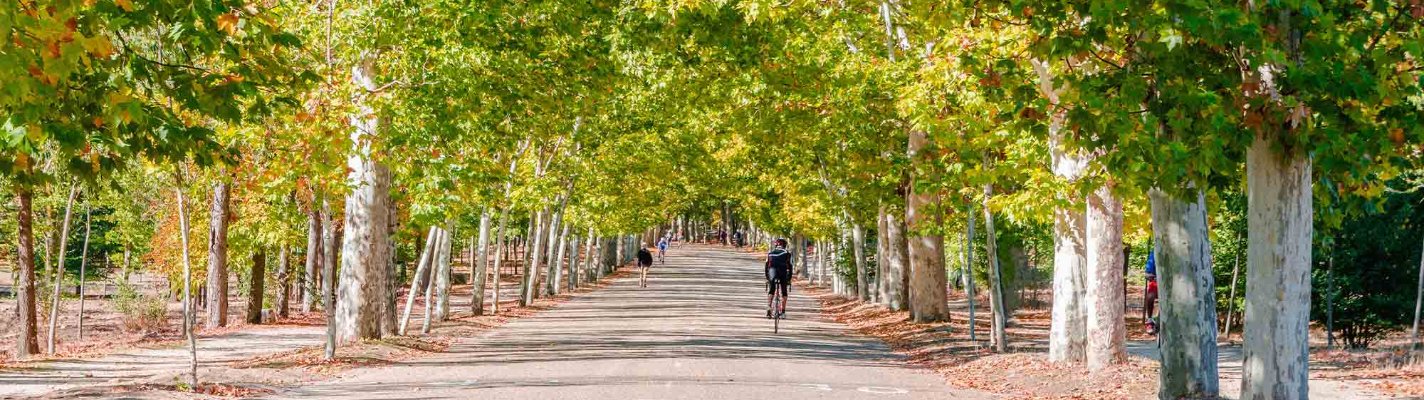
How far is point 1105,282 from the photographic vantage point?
16688 mm

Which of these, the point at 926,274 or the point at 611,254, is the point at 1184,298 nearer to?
the point at 926,274

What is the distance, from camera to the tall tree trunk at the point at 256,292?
128 ft

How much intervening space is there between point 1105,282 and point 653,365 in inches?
223

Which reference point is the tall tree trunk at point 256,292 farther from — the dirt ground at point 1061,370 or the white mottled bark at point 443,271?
the dirt ground at point 1061,370

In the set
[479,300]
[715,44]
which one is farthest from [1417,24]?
[479,300]

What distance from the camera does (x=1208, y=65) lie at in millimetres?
10562

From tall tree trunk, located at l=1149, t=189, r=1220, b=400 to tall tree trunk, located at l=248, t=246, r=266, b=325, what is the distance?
30.1 metres

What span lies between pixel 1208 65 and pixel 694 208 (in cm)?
11599

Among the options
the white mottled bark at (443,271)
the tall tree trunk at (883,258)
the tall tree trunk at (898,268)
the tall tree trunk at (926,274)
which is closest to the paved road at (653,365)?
the tall tree trunk at (926,274)

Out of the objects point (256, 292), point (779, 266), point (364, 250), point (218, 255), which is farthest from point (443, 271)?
point (364, 250)

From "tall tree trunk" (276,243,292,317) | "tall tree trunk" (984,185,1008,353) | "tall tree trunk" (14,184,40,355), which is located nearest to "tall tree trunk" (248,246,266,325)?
"tall tree trunk" (276,243,292,317)

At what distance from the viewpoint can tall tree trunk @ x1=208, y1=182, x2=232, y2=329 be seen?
33688 mm

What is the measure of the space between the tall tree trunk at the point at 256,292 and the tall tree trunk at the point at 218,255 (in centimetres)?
69

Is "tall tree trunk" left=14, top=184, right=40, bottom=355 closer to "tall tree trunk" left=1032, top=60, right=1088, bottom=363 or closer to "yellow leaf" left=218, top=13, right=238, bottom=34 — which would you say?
"tall tree trunk" left=1032, top=60, right=1088, bottom=363
